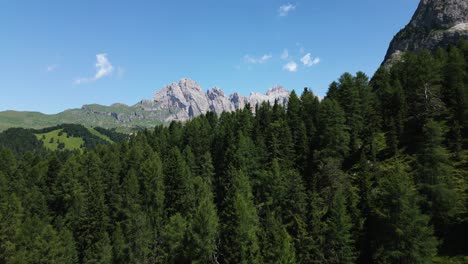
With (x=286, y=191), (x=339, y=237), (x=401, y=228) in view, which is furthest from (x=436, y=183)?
(x=286, y=191)

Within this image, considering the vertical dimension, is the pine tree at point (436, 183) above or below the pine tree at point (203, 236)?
above

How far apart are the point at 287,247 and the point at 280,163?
31189 millimetres

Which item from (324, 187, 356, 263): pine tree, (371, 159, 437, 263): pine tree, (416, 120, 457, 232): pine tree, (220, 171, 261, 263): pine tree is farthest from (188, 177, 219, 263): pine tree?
(416, 120, 457, 232): pine tree

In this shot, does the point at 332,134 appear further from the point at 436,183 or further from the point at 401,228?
the point at 401,228

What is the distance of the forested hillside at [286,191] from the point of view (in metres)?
48.8

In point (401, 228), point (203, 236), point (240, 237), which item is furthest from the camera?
point (203, 236)

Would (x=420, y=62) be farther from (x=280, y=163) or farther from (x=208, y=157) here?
(x=208, y=157)

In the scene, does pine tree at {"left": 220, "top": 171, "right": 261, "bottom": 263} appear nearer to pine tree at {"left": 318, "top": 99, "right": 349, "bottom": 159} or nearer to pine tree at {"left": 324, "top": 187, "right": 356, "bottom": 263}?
pine tree at {"left": 324, "top": 187, "right": 356, "bottom": 263}

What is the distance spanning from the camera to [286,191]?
63375 mm

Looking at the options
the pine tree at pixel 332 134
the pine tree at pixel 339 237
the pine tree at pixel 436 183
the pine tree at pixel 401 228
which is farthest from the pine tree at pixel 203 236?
the pine tree at pixel 436 183

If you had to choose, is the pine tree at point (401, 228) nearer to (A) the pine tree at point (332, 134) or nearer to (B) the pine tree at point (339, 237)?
(B) the pine tree at point (339, 237)

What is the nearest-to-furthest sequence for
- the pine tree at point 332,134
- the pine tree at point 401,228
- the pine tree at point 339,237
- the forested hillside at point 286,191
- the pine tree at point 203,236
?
the pine tree at point 401,228 → the pine tree at point 339,237 → the forested hillside at point 286,191 → the pine tree at point 203,236 → the pine tree at point 332,134

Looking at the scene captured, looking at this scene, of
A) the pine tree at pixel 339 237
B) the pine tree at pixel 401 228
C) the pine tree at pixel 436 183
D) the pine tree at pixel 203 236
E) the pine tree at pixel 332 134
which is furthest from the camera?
the pine tree at pixel 332 134

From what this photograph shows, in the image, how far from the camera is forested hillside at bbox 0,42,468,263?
48.8 m
